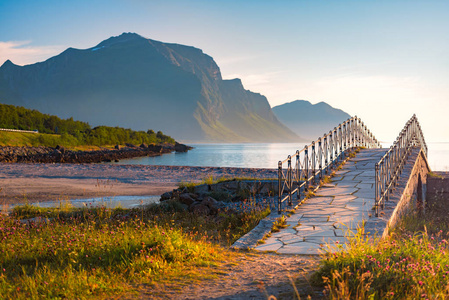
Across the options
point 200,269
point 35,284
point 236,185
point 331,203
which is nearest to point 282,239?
point 200,269

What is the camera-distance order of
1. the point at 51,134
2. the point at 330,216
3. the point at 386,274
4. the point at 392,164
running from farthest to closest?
the point at 51,134 < the point at 392,164 < the point at 330,216 < the point at 386,274

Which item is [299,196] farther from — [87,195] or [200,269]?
[87,195]

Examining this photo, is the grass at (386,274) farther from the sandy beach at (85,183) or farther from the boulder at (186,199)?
the boulder at (186,199)

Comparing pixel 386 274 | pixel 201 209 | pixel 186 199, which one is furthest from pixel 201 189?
pixel 386 274

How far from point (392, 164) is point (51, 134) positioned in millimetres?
76810

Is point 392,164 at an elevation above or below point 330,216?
above

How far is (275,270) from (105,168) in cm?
2523

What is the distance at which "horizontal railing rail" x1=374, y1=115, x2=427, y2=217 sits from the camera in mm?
8969

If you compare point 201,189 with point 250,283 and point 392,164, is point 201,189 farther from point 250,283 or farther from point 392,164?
point 250,283

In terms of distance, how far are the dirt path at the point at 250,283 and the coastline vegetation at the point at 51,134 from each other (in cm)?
6287

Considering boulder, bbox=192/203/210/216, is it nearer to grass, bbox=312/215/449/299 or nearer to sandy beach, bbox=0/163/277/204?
sandy beach, bbox=0/163/277/204

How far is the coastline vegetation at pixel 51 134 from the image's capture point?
65.6 metres

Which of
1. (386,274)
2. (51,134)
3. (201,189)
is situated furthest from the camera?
(51,134)

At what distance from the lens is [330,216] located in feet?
27.5
